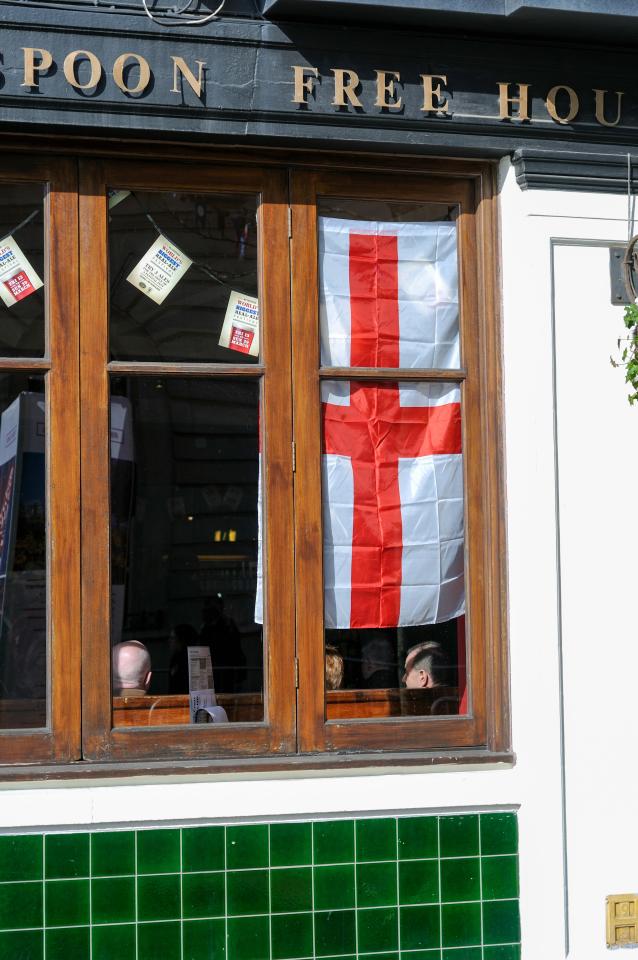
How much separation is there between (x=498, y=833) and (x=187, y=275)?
8.88 feet

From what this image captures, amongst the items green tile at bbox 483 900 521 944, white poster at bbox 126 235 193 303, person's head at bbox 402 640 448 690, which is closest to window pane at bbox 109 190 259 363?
white poster at bbox 126 235 193 303

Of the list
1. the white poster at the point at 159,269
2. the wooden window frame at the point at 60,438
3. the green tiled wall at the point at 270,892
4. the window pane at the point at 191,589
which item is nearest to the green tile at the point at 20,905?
the green tiled wall at the point at 270,892

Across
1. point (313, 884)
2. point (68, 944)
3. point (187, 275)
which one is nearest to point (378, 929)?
point (313, 884)

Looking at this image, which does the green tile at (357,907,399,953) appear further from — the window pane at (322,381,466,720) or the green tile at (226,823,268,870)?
the window pane at (322,381,466,720)

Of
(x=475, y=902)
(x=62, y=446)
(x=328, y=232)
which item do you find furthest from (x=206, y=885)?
(x=328, y=232)

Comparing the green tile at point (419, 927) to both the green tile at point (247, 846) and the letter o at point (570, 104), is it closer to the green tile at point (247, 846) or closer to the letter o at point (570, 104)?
the green tile at point (247, 846)

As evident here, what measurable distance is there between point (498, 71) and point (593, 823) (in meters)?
3.23

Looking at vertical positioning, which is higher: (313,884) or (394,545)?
(394,545)

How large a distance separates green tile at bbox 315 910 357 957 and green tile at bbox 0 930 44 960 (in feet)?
3.58

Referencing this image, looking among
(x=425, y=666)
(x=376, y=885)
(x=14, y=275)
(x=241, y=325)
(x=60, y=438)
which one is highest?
(x=14, y=275)

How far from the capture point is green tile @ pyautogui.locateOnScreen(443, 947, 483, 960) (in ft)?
17.1

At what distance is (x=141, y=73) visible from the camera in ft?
16.8

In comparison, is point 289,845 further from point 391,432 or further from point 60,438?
point 60,438

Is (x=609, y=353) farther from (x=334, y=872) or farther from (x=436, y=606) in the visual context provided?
(x=334, y=872)
